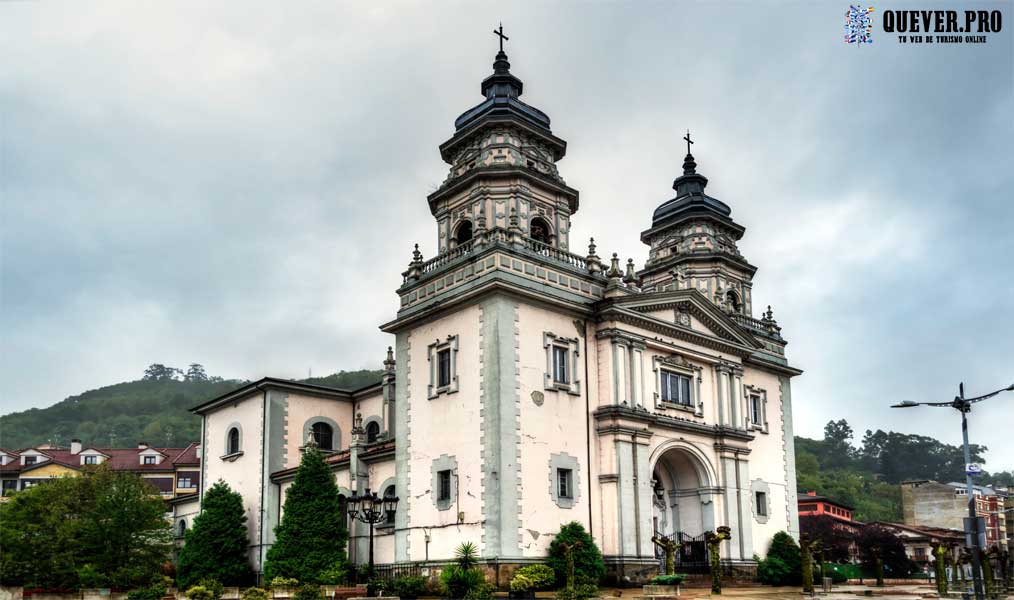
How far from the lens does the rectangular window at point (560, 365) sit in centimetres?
3262

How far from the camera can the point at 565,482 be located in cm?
3184

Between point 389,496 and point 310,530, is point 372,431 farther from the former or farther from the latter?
point 389,496

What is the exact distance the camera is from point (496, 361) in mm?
30688

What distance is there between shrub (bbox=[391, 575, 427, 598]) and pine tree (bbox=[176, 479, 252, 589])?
42.2ft

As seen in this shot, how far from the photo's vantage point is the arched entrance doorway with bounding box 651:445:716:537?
36781mm

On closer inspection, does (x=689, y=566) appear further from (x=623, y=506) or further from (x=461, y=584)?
(x=461, y=584)

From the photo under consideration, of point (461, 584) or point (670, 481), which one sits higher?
point (670, 481)

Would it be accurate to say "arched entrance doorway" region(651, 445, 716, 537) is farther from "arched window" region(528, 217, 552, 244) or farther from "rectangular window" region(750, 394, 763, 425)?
"arched window" region(528, 217, 552, 244)

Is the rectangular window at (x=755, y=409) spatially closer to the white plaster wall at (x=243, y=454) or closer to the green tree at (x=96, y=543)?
the white plaster wall at (x=243, y=454)

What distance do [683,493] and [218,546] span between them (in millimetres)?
19845

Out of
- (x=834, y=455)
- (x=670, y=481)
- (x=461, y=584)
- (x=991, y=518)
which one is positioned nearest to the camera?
(x=461, y=584)

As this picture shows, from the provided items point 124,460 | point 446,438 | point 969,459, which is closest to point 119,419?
point 124,460

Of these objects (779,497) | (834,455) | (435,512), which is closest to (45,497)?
(435,512)

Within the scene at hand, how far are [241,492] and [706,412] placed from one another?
844 inches
